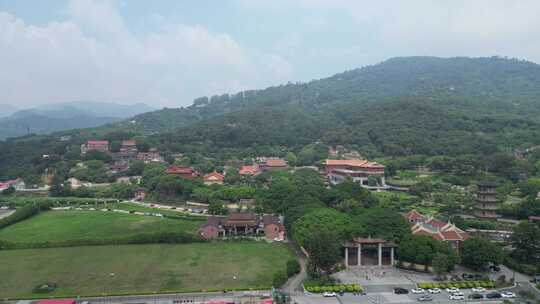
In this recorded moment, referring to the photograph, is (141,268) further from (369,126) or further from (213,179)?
(369,126)

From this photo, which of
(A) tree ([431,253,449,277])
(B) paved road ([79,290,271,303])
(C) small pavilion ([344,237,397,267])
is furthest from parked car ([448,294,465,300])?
(B) paved road ([79,290,271,303])

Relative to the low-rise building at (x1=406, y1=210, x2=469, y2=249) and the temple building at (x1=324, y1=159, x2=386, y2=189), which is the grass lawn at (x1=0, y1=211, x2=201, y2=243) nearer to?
the low-rise building at (x1=406, y1=210, x2=469, y2=249)

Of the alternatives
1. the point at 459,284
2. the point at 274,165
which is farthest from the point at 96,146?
the point at 459,284

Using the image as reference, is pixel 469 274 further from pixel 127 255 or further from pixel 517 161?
pixel 517 161

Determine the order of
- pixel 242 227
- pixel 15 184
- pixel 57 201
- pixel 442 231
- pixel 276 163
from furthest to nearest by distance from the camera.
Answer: pixel 276 163 < pixel 15 184 < pixel 57 201 < pixel 242 227 < pixel 442 231

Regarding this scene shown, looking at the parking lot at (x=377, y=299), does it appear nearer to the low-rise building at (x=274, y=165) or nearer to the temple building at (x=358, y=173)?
the temple building at (x=358, y=173)

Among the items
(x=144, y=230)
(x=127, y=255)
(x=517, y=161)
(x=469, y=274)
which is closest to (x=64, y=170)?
(x=144, y=230)
